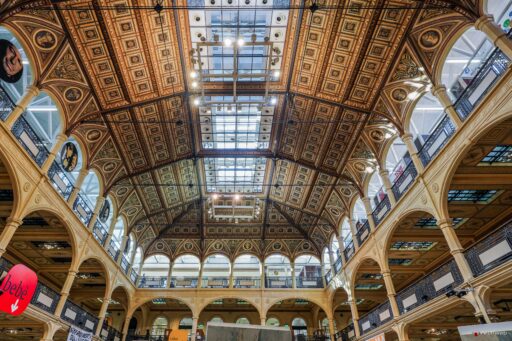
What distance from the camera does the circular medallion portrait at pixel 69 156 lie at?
12889 mm

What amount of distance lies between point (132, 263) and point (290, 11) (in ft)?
57.1

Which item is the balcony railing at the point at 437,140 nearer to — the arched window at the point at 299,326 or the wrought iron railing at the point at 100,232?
the wrought iron railing at the point at 100,232

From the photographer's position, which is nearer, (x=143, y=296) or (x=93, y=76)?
(x=93, y=76)

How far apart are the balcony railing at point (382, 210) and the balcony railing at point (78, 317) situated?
13.8 metres

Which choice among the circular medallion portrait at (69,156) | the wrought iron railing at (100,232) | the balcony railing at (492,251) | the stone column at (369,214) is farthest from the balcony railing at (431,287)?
the circular medallion portrait at (69,156)

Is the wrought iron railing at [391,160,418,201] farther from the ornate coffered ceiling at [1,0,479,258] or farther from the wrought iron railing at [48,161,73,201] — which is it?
the wrought iron railing at [48,161,73,201]

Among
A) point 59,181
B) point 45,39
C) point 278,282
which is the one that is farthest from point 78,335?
point 278,282

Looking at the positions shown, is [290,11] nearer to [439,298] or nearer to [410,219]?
[410,219]

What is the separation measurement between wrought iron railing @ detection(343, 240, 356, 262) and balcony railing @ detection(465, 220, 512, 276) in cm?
842

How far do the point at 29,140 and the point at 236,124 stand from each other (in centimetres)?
885

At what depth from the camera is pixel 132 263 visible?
20.2m

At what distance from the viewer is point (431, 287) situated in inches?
414

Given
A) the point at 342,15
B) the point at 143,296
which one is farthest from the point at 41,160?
the point at 143,296

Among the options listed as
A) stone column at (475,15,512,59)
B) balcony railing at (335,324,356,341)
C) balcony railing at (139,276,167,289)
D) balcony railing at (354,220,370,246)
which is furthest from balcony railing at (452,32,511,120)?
balcony railing at (139,276,167,289)
